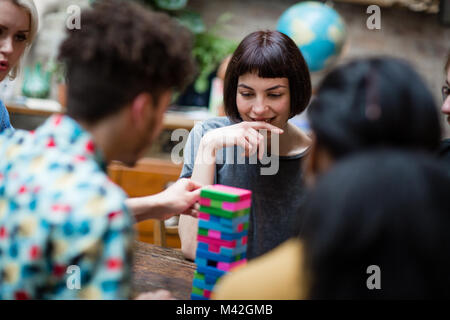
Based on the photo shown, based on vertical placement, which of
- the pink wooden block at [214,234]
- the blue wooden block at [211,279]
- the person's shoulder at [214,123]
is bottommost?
the blue wooden block at [211,279]

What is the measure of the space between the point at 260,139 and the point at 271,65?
0.97 ft

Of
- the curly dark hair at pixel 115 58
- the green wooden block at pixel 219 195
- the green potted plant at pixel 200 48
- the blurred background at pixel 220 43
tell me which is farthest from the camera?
the green potted plant at pixel 200 48

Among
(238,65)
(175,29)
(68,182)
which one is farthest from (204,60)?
(68,182)

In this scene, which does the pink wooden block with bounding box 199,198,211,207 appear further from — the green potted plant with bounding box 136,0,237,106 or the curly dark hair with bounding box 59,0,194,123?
the green potted plant with bounding box 136,0,237,106

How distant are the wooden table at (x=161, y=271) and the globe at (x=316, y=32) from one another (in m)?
1.92

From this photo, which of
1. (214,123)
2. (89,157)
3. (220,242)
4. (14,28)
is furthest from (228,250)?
(14,28)

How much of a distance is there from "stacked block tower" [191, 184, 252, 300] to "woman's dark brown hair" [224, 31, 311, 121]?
660mm

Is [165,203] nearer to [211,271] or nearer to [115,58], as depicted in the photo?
[211,271]

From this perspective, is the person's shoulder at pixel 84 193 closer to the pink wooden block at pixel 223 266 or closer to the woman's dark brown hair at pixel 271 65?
the pink wooden block at pixel 223 266

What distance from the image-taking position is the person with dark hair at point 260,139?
1572 millimetres

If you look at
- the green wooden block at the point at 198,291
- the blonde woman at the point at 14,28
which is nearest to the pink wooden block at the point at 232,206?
the green wooden block at the point at 198,291

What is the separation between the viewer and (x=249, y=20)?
14.0 feet

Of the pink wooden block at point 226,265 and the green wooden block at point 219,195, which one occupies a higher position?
the green wooden block at point 219,195

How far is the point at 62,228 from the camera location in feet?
2.23
